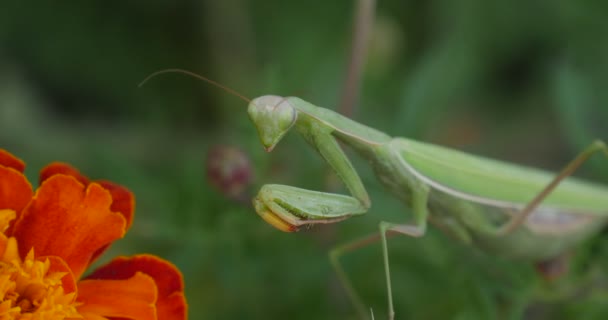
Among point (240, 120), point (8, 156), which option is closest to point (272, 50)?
point (240, 120)

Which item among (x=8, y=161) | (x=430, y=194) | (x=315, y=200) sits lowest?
(x=430, y=194)

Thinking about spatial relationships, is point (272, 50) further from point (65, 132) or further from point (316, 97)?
point (65, 132)

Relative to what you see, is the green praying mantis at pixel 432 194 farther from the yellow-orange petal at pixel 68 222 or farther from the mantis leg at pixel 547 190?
the yellow-orange petal at pixel 68 222

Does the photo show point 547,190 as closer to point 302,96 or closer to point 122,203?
point 302,96

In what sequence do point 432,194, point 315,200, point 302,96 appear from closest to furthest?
point 315,200
point 432,194
point 302,96

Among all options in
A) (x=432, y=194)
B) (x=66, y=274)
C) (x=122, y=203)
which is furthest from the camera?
(x=432, y=194)

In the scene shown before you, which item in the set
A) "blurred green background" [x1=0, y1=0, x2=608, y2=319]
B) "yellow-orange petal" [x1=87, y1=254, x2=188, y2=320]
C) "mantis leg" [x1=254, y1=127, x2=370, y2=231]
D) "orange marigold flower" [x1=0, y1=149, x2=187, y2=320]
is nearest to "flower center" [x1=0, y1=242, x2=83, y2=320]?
"orange marigold flower" [x1=0, y1=149, x2=187, y2=320]

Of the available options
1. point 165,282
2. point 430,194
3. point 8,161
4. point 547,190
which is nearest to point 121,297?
point 165,282
